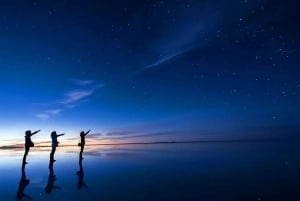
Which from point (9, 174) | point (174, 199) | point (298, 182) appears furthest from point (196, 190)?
point (9, 174)

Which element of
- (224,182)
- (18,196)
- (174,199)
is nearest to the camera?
(174,199)

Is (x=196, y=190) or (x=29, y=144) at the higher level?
(x=29, y=144)

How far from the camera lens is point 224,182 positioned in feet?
59.4

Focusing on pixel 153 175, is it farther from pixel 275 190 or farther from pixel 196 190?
pixel 275 190

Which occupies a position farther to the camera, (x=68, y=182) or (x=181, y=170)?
(x=181, y=170)

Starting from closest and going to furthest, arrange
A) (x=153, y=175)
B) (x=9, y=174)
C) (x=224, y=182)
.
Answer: (x=224, y=182) < (x=153, y=175) < (x=9, y=174)

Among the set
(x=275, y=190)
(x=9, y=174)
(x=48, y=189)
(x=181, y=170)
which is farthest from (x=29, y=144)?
(x=275, y=190)

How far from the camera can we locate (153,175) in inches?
854

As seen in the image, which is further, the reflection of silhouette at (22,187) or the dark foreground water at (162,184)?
the reflection of silhouette at (22,187)

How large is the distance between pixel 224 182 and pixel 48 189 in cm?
930

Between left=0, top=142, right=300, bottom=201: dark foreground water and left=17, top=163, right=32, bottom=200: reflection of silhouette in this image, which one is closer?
left=0, top=142, right=300, bottom=201: dark foreground water

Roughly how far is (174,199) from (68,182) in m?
7.71

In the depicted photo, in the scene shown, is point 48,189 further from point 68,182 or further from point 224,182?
point 224,182

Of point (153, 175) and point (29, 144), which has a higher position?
point (29, 144)
